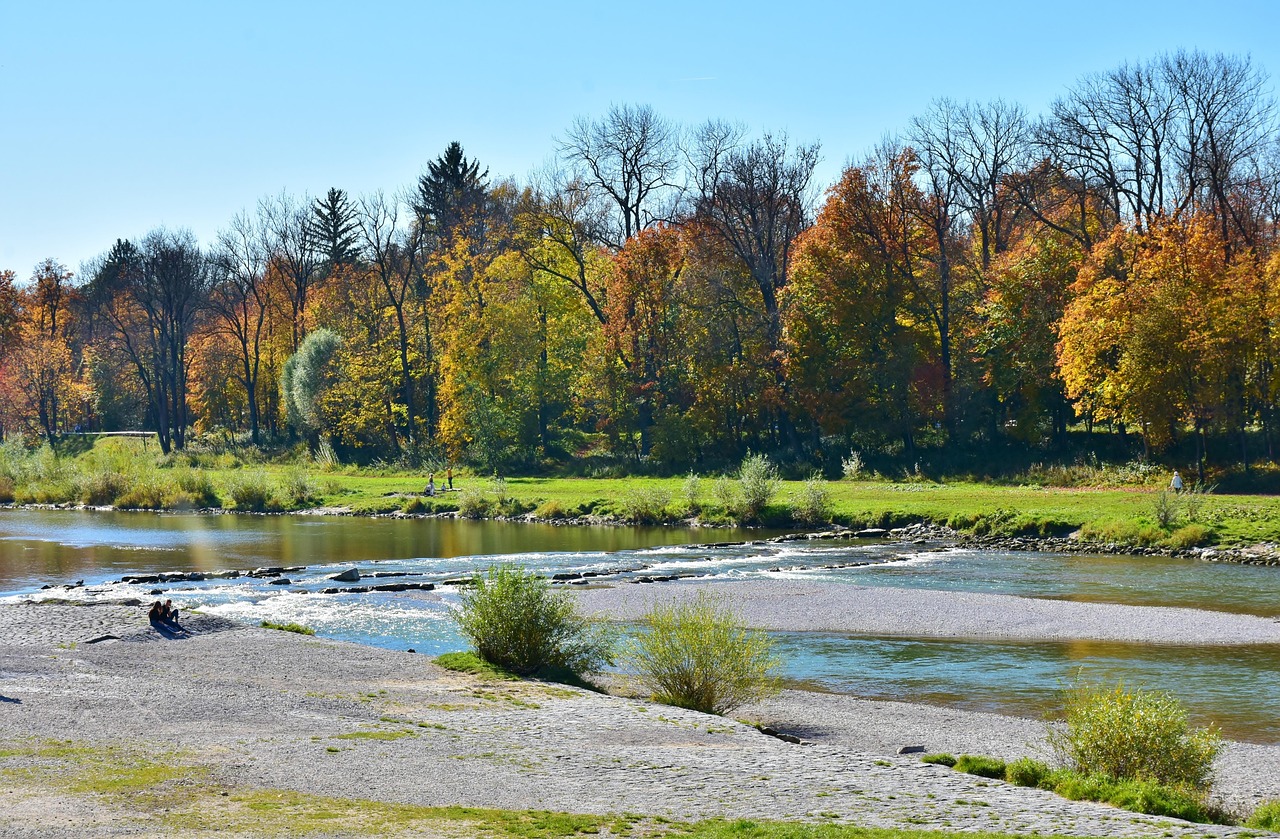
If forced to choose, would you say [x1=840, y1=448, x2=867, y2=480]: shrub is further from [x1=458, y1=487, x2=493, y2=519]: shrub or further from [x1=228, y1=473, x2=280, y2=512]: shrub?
[x1=228, y1=473, x2=280, y2=512]: shrub

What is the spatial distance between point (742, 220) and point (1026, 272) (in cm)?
1719

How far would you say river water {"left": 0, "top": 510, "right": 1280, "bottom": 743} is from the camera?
2233cm

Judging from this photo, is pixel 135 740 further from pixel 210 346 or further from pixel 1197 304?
pixel 210 346

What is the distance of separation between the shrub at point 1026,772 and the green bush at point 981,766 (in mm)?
140

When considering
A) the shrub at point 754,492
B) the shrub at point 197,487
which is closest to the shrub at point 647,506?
the shrub at point 754,492

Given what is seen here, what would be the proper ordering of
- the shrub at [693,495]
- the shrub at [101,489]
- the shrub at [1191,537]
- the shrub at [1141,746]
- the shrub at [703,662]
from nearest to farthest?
the shrub at [1141,746] → the shrub at [703,662] → the shrub at [1191,537] → the shrub at [693,495] → the shrub at [101,489]

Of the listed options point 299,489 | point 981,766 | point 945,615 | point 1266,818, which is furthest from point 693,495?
point 1266,818

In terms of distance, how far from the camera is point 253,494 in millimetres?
65875

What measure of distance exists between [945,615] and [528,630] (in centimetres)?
1223

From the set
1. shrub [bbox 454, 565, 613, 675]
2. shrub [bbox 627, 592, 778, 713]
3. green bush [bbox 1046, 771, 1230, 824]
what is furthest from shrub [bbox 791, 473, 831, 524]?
green bush [bbox 1046, 771, 1230, 824]

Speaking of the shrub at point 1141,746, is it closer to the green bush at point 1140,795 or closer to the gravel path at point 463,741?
the green bush at point 1140,795

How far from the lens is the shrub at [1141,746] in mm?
14617

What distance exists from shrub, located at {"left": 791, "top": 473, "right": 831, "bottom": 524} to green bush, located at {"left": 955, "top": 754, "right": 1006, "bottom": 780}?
3470cm

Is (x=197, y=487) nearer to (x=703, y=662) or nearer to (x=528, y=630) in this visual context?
(x=528, y=630)
